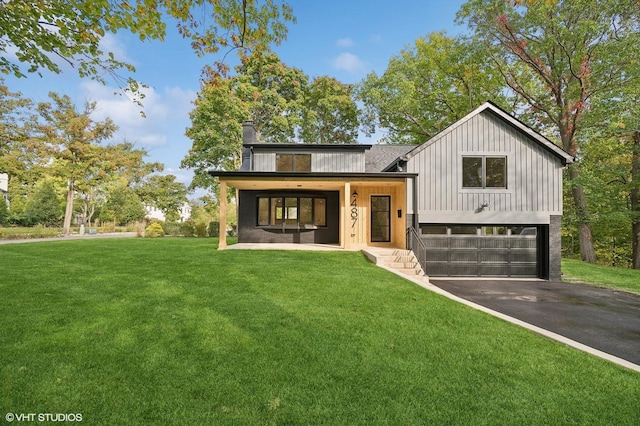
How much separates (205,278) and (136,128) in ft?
143

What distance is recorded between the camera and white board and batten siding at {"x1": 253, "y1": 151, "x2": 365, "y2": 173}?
15.0 m

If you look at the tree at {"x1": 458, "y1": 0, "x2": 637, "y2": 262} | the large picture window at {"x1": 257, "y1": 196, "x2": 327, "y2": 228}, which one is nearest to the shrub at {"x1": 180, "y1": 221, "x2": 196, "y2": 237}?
the large picture window at {"x1": 257, "y1": 196, "x2": 327, "y2": 228}

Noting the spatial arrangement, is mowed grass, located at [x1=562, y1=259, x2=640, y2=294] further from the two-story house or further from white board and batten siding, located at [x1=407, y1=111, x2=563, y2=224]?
white board and batten siding, located at [x1=407, y1=111, x2=563, y2=224]

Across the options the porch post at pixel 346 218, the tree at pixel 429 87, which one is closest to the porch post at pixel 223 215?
the porch post at pixel 346 218

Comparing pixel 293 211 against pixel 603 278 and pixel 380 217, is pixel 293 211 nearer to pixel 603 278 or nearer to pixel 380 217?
pixel 380 217

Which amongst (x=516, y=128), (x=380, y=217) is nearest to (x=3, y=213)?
(x=380, y=217)

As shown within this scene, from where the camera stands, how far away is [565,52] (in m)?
16.8

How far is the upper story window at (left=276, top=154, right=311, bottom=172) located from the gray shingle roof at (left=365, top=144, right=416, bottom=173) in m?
3.21

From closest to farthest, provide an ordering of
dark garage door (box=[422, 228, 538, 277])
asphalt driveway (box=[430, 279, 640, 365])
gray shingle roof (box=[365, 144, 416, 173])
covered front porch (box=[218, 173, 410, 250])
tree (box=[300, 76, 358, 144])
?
asphalt driveway (box=[430, 279, 640, 365]) < dark garage door (box=[422, 228, 538, 277]) < covered front porch (box=[218, 173, 410, 250]) < gray shingle roof (box=[365, 144, 416, 173]) < tree (box=[300, 76, 358, 144])

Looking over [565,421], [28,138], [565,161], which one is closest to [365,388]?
[565,421]

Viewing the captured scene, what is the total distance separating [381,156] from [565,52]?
40.0 ft

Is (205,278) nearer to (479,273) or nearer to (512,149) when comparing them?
(479,273)

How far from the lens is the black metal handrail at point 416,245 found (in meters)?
10.5

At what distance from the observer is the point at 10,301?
507 centimetres
